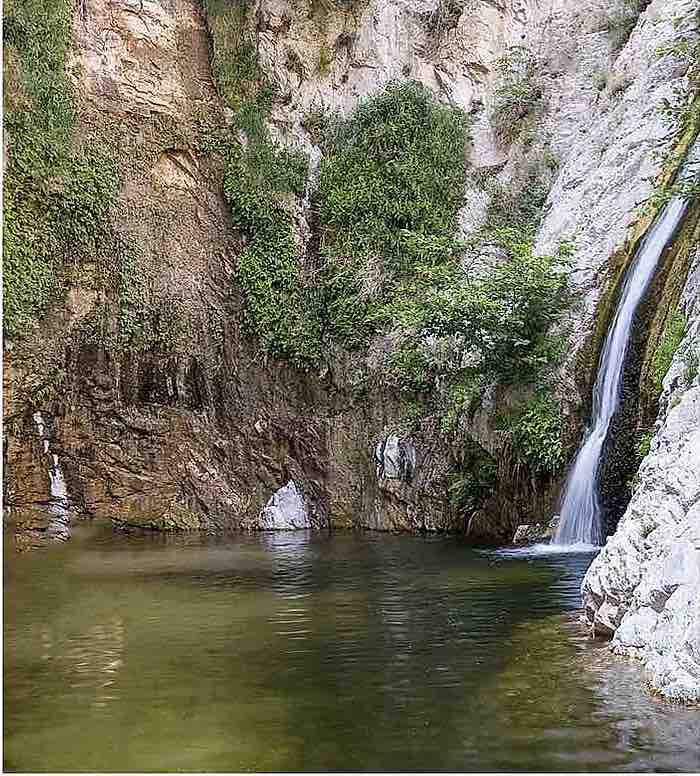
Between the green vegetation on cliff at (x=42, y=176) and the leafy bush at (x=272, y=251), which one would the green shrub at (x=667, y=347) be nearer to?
the leafy bush at (x=272, y=251)

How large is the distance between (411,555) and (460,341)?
501 cm

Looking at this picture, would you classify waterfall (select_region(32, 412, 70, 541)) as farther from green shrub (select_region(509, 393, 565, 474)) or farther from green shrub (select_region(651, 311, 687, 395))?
green shrub (select_region(651, 311, 687, 395))

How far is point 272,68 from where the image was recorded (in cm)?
2236

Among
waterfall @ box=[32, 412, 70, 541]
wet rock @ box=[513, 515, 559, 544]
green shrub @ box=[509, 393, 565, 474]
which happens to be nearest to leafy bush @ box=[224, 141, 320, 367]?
waterfall @ box=[32, 412, 70, 541]

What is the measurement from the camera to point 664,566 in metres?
6.84

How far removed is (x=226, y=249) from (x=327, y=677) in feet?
50.9

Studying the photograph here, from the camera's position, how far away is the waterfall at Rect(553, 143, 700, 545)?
13086 millimetres

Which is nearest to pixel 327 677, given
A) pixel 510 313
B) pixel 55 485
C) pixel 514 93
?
pixel 510 313

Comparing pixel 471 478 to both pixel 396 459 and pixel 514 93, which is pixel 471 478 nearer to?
pixel 396 459

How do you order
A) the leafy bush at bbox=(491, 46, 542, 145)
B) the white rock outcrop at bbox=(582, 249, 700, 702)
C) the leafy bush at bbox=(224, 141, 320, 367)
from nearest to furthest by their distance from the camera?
the white rock outcrop at bbox=(582, 249, 700, 702) → the leafy bush at bbox=(224, 141, 320, 367) → the leafy bush at bbox=(491, 46, 542, 145)

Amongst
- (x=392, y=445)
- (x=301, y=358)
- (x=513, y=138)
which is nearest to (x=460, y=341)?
(x=392, y=445)

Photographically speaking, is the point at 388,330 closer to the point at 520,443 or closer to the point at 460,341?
the point at 460,341

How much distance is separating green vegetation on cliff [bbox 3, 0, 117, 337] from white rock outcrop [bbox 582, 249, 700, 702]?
45.8ft

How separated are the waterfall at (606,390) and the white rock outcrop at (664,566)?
353cm
